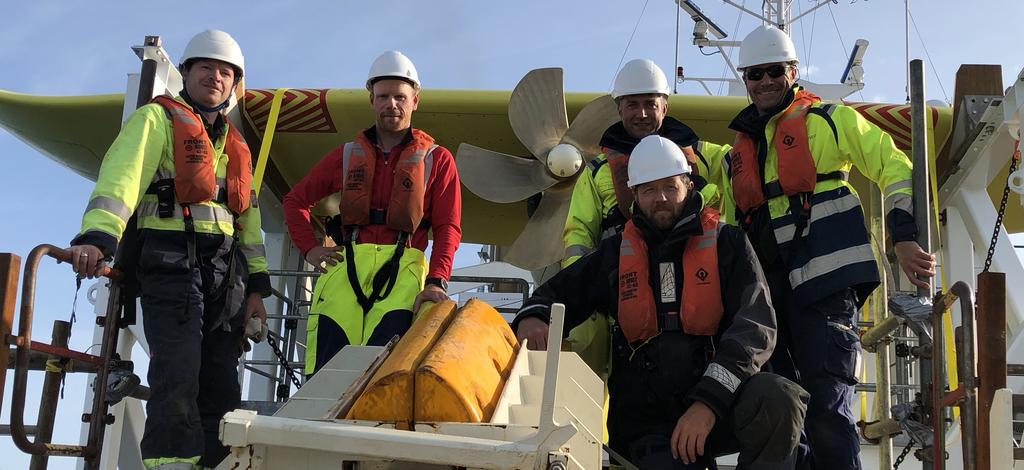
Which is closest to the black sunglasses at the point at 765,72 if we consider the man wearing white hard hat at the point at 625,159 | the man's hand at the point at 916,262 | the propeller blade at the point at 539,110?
the man wearing white hard hat at the point at 625,159

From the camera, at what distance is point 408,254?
192 inches

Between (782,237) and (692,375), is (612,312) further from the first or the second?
(782,237)

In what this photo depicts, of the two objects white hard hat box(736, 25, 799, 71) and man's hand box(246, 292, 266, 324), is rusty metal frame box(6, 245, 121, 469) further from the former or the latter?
white hard hat box(736, 25, 799, 71)

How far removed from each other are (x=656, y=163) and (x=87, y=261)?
240cm

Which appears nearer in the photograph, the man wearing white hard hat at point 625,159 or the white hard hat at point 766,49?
the white hard hat at point 766,49

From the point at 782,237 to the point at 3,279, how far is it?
330 cm

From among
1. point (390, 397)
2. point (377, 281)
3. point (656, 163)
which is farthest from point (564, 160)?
point (390, 397)

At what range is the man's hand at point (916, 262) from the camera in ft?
13.4

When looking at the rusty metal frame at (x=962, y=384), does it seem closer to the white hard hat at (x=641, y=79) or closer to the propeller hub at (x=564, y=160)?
the white hard hat at (x=641, y=79)

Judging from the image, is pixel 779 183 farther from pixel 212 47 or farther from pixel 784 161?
pixel 212 47

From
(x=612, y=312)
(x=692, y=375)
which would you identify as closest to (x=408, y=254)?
(x=612, y=312)

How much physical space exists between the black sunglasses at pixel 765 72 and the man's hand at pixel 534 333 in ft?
5.69

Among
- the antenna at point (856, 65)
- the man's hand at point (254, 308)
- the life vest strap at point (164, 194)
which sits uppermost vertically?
the antenna at point (856, 65)

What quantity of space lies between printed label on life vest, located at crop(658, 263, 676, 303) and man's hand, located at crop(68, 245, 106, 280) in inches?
91.0
